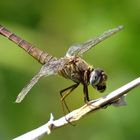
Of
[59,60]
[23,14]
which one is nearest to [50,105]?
[59,60]

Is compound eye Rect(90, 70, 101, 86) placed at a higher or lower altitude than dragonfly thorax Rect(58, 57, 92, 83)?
lower

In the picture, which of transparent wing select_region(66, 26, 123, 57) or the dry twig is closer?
the dry twig

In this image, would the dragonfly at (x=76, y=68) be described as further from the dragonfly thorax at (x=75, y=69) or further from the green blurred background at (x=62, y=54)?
the green blurred background at (x=62, y=54)

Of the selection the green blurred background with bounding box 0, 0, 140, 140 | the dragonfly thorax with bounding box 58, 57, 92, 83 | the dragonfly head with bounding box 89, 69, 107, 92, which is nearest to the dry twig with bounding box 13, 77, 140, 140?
the dragonfly head with bounding box 89, 69, 107, 92

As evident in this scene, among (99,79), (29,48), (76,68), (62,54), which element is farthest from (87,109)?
(62,54)

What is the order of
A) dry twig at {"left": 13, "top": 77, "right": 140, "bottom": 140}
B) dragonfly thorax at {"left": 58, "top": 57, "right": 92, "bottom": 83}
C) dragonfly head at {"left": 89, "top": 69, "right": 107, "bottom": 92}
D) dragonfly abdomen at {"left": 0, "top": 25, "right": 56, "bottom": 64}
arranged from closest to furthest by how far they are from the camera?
dry twig at {"left": 13, "top": 77, "right": 140, "bottom": 140} < dragonfly head at {"left": 89, "top": 69, "right": 107, "bottom": 92} < dragonfly thorax at {"left": 58, "top": 57, "right": 92, "bottom": 83} < dragonfly abdomen at {"left": 0, "top": 25, "right": 56, "bottom": 64}

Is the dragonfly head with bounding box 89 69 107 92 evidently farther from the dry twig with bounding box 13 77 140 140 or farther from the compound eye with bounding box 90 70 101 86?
the dry twig with bounding box 13 77 140 140

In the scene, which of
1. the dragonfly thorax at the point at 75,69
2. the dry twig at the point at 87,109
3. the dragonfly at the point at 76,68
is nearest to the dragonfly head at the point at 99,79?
the dragonfly at the point at 76,68
